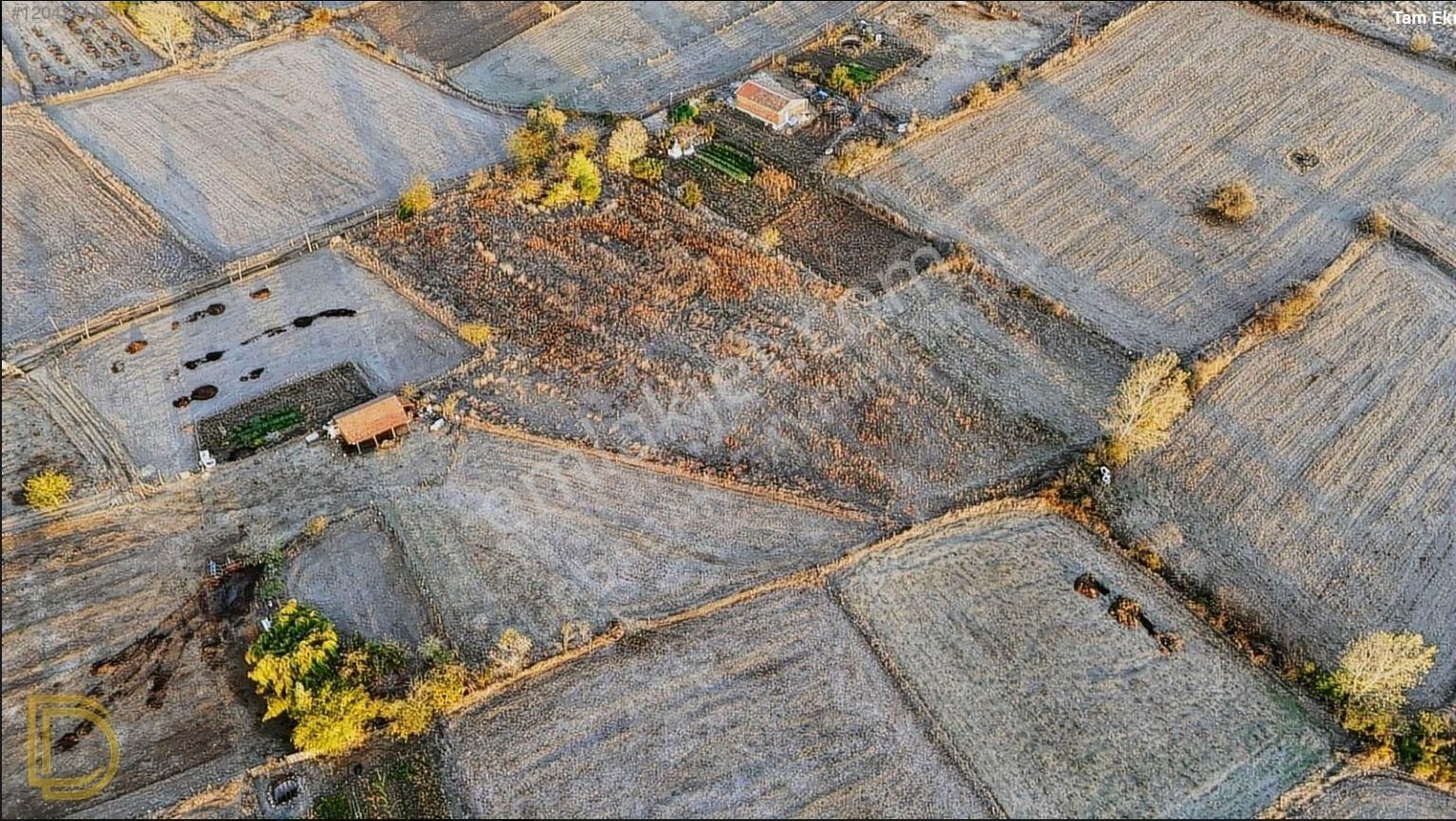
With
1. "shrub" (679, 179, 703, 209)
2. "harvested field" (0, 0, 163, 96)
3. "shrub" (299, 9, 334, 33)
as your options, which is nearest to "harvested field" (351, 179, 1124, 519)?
"shrub" (679, 179, 703, 209)

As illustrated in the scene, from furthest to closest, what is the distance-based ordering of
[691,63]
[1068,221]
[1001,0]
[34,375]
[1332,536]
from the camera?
[1001,0] → [691,63] → [1068,221] → [34,375] → [1332,536]

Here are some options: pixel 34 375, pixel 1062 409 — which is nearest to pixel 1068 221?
pixel 1062 409

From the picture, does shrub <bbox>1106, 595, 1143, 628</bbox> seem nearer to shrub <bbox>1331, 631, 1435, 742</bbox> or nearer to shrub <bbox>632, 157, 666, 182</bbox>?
shrub <bbox>1331, 631, 1435, 742</bbox>

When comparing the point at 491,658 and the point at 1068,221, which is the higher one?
the point at 1068,221

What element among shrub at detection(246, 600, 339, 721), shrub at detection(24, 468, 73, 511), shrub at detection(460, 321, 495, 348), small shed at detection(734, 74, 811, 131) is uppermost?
small shed at detection(734, 74, 811, 131)

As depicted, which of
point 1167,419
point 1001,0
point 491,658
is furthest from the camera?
point 1001,0

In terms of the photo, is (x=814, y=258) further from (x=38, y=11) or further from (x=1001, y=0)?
(x=38, y=11)
